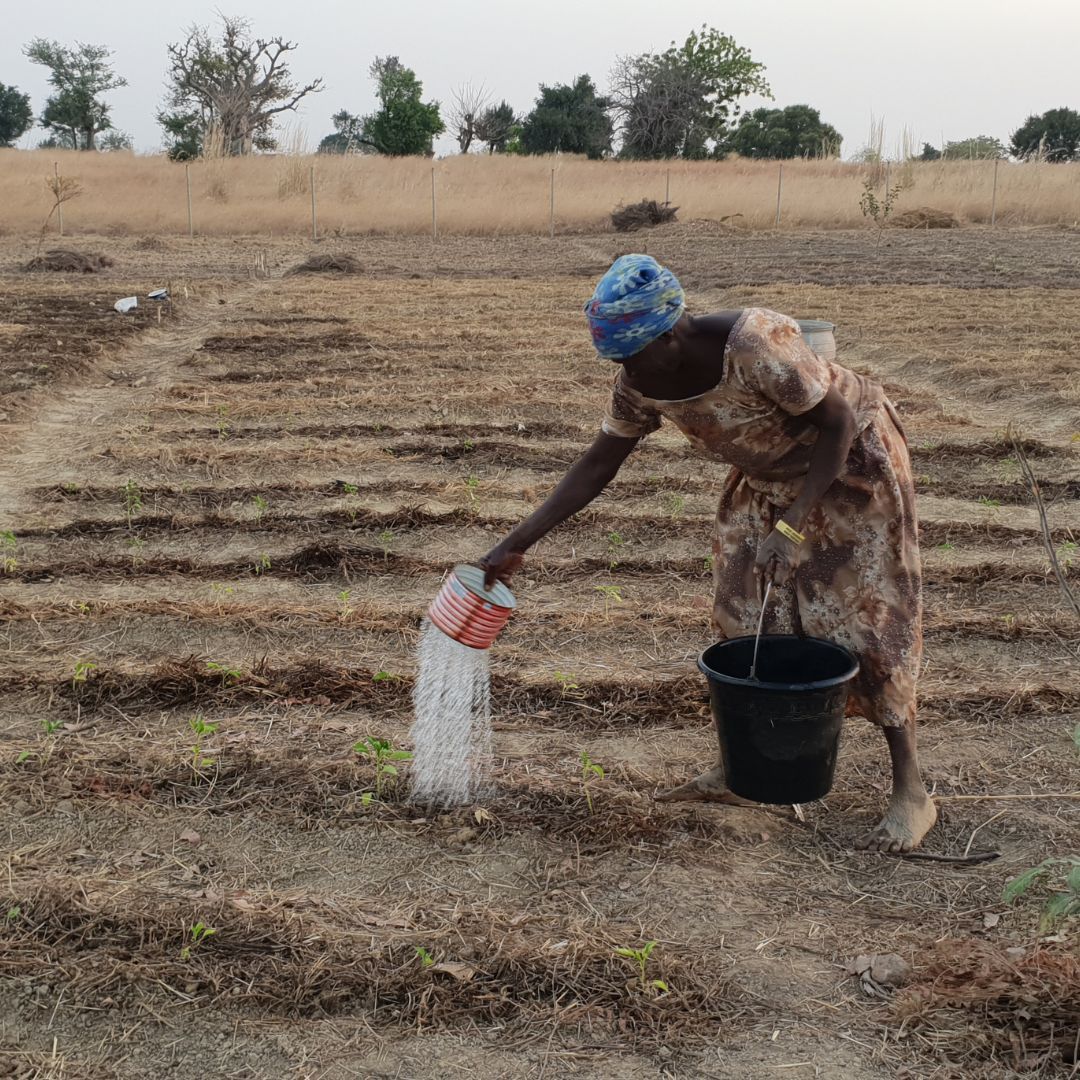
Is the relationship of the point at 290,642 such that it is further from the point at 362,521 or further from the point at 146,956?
the point at 146,956

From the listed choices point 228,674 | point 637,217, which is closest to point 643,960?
point 228,674

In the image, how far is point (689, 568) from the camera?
483cm

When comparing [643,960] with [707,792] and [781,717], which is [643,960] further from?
[707,792]

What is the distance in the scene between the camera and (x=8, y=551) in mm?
5031

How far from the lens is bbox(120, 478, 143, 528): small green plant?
547 centimetres

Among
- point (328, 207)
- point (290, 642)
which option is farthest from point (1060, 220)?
point (290, 642)

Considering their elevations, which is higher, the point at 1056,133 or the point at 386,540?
the point at 1056,133

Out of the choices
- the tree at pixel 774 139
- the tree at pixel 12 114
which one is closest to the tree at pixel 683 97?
the tree at pixel 774 139

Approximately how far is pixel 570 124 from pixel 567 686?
3987 centimetres

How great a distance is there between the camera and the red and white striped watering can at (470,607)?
8.79ft

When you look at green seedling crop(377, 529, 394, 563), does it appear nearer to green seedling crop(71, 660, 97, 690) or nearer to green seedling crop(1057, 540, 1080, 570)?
green seedling crop(71, 660, 97, 690)

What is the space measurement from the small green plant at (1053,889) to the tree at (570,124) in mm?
39902

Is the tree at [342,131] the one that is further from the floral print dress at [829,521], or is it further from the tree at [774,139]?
the floral print dress at [829,521]

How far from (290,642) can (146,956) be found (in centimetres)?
177
